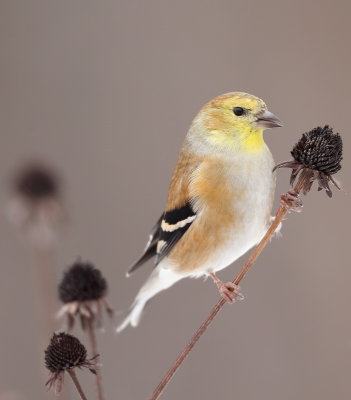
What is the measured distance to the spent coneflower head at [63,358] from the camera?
60.7 inches

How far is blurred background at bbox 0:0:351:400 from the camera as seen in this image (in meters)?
3.87

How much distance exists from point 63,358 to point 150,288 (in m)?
1.07

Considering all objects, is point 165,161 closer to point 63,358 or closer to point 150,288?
point 150,288

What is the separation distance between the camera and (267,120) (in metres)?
1.90

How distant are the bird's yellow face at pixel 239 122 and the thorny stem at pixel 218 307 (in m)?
0.34

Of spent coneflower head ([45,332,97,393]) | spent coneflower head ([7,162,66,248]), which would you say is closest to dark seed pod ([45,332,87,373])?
spent coneflower head ([45,332,97,393])

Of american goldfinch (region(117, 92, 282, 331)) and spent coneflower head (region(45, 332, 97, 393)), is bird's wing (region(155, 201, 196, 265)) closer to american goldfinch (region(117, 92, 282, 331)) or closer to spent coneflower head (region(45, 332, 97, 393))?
american goldfinch (region(117, 92, 282, 331))

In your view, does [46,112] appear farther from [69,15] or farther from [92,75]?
[69,15]

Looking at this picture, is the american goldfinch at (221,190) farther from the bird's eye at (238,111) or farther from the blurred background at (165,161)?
the blurred background at (165,161)

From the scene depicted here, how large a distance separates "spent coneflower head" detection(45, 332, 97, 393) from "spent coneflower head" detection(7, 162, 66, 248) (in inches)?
65.6

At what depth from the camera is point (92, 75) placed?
5.24m

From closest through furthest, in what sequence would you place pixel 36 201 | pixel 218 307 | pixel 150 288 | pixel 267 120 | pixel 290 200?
1. pixel 218 307
2. pixel 290 200
3. pixel 267 120
4. pixel 150 288
5. pixel 36 201

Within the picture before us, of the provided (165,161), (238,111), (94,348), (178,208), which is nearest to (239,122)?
(238,111)

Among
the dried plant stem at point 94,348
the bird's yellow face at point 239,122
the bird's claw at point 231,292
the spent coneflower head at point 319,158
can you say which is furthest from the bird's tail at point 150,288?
the spent coneflower head at point 319,158
